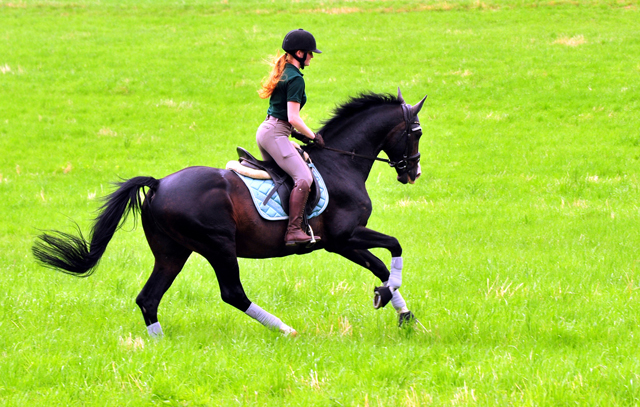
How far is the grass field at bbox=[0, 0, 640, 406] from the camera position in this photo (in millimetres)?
5352

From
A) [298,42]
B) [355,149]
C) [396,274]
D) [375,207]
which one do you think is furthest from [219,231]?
[375,207]

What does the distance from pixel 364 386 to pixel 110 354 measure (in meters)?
2.54

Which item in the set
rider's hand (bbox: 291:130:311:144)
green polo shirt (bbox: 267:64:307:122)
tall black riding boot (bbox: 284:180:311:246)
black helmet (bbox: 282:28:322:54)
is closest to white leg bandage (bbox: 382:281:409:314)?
tall black riding boot (bbox: 284:180:311:246)

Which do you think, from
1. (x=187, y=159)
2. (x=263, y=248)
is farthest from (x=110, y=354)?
(x=187, y=159)

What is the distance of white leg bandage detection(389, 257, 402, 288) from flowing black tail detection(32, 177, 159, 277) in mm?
2884

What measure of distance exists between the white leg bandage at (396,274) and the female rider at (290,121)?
1.08 metres

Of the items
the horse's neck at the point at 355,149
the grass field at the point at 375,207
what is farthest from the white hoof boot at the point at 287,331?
the horse's neck at the point at 355,149

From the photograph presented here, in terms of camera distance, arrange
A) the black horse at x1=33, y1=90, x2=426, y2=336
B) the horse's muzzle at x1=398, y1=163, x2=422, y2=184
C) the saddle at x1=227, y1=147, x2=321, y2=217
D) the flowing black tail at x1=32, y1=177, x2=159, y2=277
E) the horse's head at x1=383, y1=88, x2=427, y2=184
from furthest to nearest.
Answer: the horse's muzzle at x1=398, y1=163, x2=422, y2=184, the horse's head at x1=383, y1=88, x2=427, y2=184, the saddle at x1=227, y1=147, x2=321, y2=217, the flowing black tail at x1=32, y1=177, x2=159, y2=277, the black horse at x1=33, y1=90, x2=426, y2=336

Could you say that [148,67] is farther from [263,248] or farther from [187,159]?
[263,248]

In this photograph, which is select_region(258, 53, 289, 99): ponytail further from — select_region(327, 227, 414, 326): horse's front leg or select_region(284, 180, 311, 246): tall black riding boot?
select_region(327, 227, 414, 326): horse's front leg

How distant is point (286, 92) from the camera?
22.8ft

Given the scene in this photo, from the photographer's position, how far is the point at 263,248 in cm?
696

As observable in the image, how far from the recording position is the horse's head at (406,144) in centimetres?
787

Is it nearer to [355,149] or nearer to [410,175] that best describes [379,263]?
[410,175]
